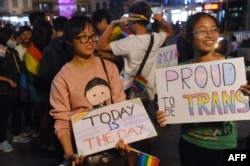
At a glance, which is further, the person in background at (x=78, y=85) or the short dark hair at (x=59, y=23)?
the short dark hair at (x=59, y=23)

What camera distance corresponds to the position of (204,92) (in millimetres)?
2334

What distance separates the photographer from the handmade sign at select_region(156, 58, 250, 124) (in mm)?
2258

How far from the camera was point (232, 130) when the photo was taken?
7.87ft

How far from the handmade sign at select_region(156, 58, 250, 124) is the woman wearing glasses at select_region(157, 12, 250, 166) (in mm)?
110

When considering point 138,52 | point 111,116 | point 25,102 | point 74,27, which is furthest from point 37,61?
point 111,116

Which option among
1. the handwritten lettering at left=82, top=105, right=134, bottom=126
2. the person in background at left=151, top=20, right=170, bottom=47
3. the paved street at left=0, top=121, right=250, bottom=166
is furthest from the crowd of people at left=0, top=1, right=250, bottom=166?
the paved street at left=0, top=121, right=250, bottom=166

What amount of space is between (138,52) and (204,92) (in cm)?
144

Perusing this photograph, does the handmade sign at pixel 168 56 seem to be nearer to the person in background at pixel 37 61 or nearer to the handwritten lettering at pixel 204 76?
the handwritten lettering at pixel 204 76

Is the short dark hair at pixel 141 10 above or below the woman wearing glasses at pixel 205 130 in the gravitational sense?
above

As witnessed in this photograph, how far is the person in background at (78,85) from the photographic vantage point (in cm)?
228

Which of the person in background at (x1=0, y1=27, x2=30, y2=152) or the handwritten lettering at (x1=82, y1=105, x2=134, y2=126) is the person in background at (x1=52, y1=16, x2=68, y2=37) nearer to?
the person in background at (x1=0, y1=27, x2=30, y2=152)

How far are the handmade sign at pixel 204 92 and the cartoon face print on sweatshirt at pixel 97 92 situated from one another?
0.38 metres

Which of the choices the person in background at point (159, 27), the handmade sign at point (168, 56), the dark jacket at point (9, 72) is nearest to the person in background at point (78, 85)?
the handmade sign at point (168, 56)

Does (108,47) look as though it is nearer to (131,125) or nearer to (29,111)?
(131,125)
